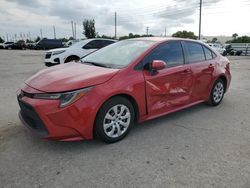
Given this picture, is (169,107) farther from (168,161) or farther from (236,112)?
(236,112)

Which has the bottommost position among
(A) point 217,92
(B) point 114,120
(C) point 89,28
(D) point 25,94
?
(B) point 114,120

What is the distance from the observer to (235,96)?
6.20m

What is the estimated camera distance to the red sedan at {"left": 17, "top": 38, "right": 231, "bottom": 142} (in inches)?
115

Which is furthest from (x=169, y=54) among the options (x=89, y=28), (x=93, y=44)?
(x=89, y=28)

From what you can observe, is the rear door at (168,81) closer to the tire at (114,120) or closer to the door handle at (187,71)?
the door handle at (187,71)

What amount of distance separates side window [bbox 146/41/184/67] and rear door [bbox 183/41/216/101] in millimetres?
205

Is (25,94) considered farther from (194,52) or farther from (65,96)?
(194,52)

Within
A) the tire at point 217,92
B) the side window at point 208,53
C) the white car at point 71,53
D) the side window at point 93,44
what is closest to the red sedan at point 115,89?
the side window at point 208,53

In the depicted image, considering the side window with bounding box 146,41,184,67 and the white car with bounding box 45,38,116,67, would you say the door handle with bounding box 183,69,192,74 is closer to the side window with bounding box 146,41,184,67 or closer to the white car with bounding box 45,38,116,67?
the side window with bounding box 146,41,184,67

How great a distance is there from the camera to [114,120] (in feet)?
10.9

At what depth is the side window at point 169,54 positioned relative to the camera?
381 centimetres

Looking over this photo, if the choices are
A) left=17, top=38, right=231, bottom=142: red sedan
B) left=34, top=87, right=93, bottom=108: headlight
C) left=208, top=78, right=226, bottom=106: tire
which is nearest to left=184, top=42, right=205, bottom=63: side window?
left=17, top=38, right=231, bottom=142: red sedan

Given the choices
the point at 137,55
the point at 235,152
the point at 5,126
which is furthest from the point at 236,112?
the point at 5,126

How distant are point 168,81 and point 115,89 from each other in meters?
1.13
